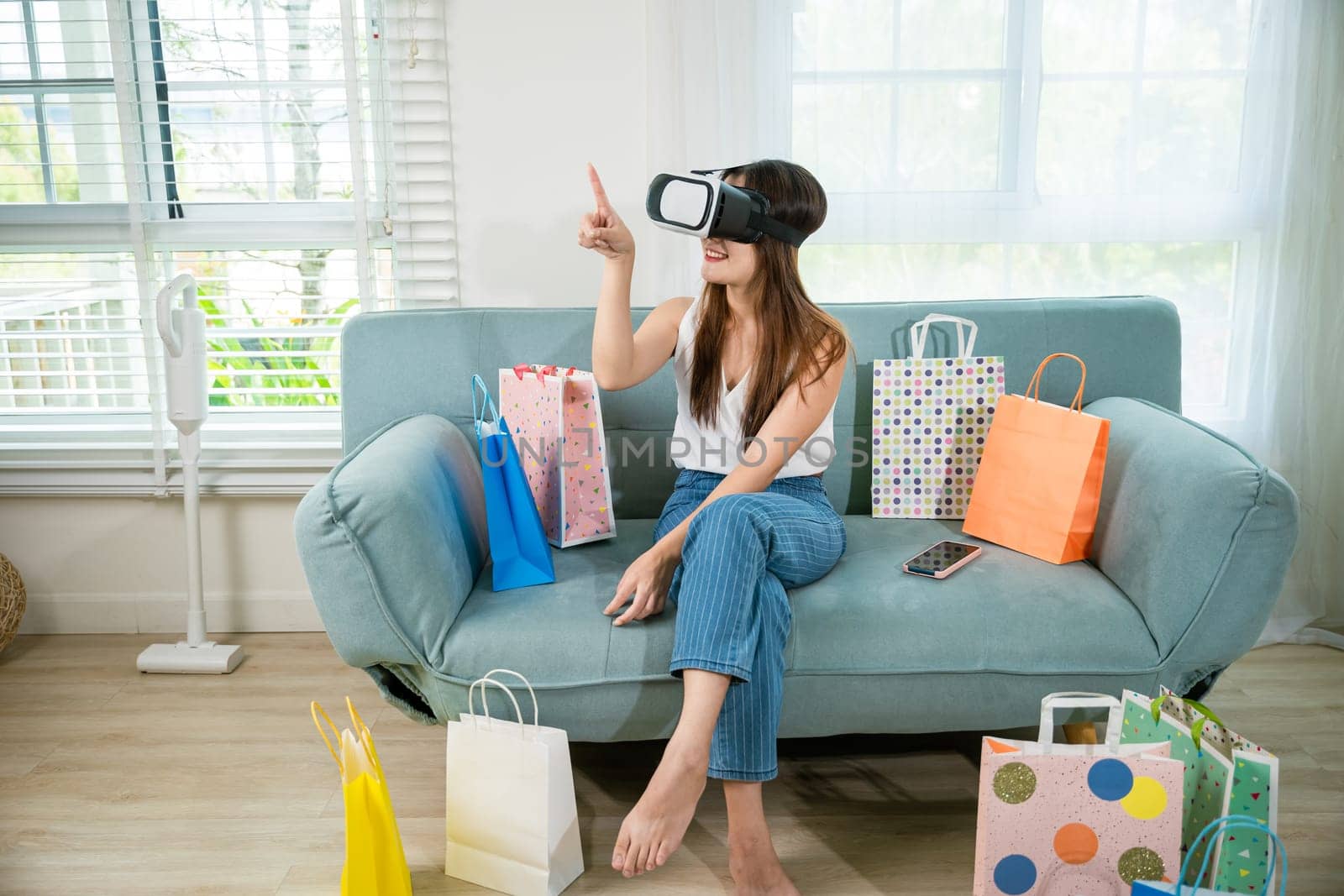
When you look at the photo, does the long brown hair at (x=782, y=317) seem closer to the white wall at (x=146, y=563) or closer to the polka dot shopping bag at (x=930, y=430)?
the polka dot shopping bag at (x=930, y=430)

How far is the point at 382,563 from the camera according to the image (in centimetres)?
153

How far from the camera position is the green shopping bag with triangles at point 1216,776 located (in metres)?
1.30

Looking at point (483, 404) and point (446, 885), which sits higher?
point (483, 404)

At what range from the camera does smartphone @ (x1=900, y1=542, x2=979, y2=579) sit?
167 cm

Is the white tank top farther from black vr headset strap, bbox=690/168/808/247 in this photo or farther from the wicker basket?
the wicker basket

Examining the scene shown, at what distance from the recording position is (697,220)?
67.9 inches

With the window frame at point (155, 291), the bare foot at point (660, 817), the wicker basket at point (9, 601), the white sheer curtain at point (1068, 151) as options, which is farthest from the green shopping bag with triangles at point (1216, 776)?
the wicker basket at point (9, 601)

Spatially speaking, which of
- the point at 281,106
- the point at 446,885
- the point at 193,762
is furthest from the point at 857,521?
the point at 281,106

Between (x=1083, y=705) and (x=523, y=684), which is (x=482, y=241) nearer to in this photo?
(x=523, y=684)

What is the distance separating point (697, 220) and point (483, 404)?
1.77 ft

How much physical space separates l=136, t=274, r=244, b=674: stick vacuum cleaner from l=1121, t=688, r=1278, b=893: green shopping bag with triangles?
1.87m

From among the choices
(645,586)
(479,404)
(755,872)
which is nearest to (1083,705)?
(755,872)

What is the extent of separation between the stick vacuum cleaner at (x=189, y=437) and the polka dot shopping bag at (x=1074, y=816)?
1.70 meters

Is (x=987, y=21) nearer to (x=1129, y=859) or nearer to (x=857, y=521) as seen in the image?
(x=857, y=521)
